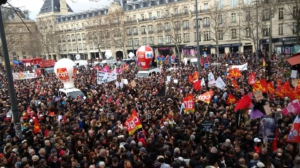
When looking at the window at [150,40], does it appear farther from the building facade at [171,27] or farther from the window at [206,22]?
the window at [206,22]

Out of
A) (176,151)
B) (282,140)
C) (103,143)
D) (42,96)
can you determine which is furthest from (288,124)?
(42,96)

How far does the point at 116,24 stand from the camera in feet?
190

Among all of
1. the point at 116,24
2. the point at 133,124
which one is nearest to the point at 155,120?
the point at 133,124

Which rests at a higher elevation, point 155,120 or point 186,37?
point 186,37

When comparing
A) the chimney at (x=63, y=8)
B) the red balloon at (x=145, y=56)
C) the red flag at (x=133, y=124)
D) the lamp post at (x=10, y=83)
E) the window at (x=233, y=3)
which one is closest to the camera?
the lamp post at (x=10, y=83)

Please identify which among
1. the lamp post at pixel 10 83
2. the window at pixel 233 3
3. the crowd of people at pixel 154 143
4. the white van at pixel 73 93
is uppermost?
the window at pixel 233 3

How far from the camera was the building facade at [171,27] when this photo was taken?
41.2 meters

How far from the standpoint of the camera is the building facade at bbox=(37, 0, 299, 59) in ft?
135

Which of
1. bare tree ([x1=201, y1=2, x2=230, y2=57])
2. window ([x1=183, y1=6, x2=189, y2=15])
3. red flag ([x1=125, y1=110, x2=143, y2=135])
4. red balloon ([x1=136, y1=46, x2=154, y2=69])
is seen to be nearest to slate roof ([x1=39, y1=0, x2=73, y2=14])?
window ([x1=183, y1=6, x2=189, y2=15])

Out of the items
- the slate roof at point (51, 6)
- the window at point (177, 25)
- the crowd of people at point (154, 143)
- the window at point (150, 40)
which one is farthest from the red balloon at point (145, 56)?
the slate roof at point (51, 6)

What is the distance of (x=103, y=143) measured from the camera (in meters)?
8.95

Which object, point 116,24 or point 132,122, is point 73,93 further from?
point 116,24

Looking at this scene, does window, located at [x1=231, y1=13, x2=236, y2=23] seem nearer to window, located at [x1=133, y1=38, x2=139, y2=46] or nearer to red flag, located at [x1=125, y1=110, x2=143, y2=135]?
window, located at [x1=133, y1=38, x2=139, y2=46]

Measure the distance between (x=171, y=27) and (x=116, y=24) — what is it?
39.7ft
